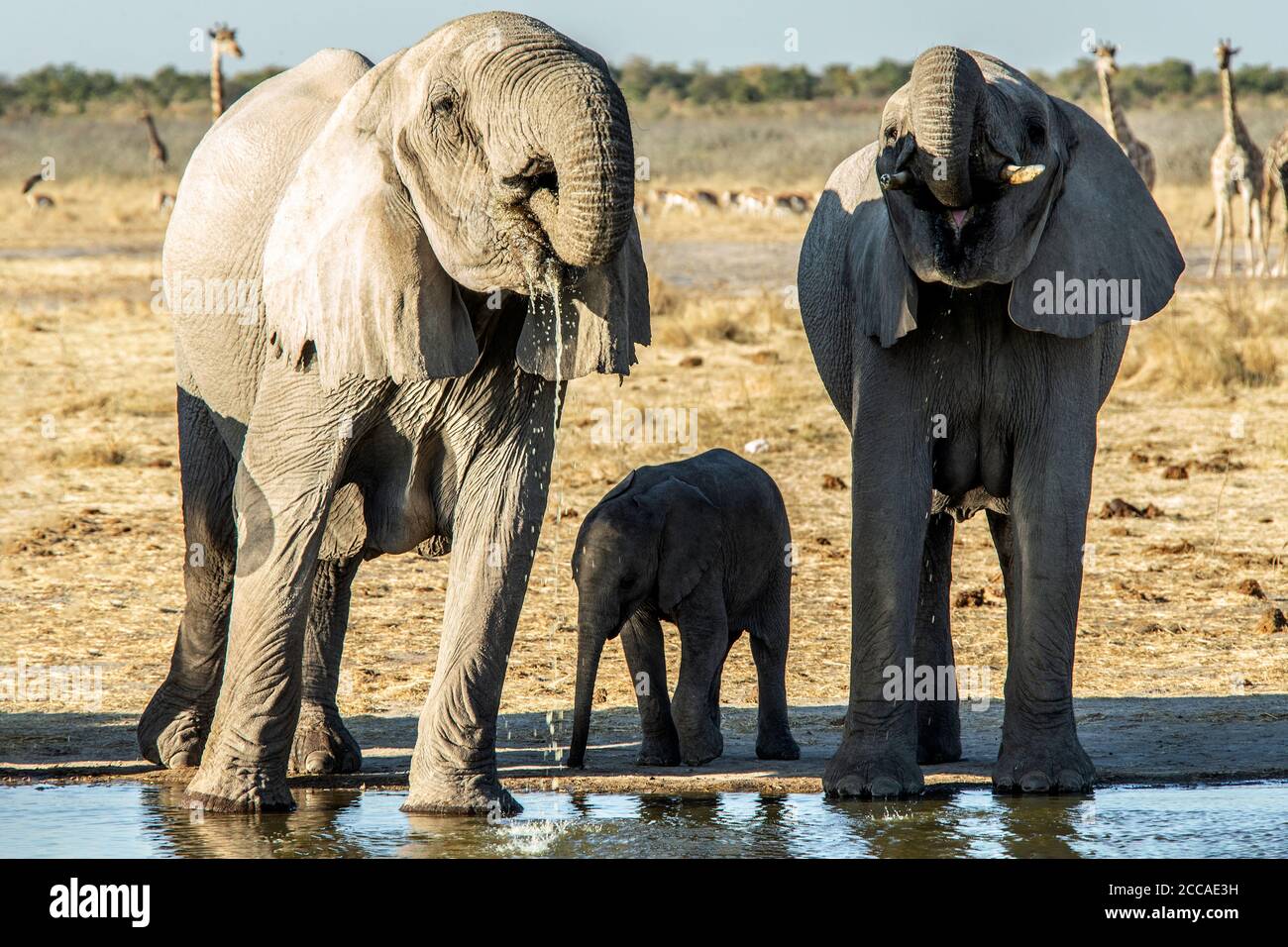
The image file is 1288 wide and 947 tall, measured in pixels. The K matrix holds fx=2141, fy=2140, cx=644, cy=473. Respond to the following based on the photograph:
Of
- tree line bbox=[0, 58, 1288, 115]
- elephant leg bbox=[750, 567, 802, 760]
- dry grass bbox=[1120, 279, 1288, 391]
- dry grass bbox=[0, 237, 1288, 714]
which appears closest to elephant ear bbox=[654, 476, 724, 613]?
elephant leg bbox=[750, 567, 802, 760]

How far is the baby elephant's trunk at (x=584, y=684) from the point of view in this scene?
23.7 ft

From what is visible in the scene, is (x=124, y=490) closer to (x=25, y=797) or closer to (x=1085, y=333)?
(x=25, y=797)

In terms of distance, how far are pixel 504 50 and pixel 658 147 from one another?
54.5 m

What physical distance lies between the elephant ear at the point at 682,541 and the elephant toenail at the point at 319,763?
1.28 m

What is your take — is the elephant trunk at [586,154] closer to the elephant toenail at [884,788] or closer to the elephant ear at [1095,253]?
the elephant ear at [1095,253]

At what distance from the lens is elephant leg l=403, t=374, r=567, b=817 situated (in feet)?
21.1

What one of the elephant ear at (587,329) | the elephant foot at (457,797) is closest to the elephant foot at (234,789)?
the elephant foot at (457,797)

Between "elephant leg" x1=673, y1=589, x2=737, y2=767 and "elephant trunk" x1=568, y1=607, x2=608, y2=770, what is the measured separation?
12.3 inches

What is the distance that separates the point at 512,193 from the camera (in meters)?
5.58

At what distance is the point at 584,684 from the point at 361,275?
191 centimetres

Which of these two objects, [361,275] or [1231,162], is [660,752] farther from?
[1231,162]

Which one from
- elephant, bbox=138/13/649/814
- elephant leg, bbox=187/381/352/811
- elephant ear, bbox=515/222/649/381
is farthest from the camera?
elephant leg, bbox=187/381/352/811

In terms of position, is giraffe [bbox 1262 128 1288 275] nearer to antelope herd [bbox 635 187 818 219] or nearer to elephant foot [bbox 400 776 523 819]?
antelope herd [bbox 635 187 818 219]
